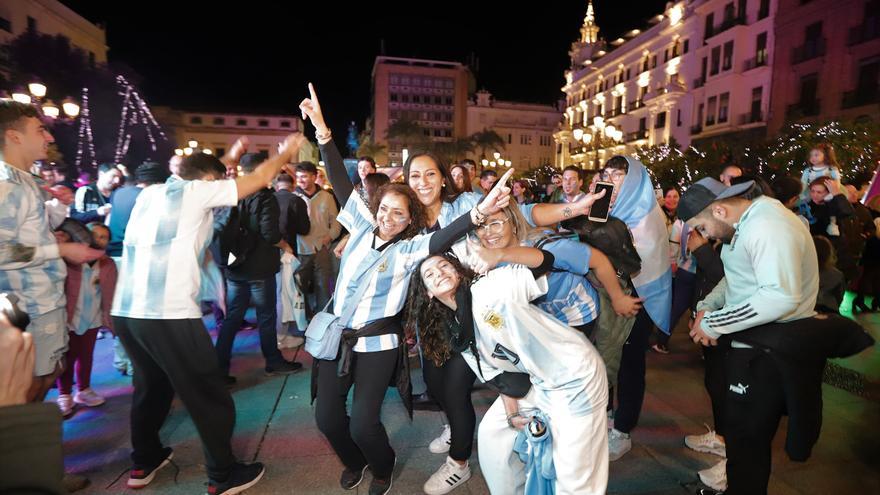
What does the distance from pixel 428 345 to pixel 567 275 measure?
0.93 m

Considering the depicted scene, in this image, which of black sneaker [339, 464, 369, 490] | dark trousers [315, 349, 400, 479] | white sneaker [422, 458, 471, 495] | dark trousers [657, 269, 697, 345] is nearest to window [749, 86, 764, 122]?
dark trousers [657, 269, 697, 345]

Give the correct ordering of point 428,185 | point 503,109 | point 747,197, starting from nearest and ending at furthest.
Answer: point 747,197, point 428,185, point 503,109

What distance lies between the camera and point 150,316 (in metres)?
2.57

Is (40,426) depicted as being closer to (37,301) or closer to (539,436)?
(539,436)

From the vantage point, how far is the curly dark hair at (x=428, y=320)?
281cm

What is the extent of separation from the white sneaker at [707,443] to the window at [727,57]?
112 ft

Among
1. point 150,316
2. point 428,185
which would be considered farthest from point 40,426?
point 428,185

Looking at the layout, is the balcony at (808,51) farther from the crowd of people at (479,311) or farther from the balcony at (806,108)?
the crowd of people at (479,311)

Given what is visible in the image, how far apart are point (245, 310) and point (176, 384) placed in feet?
6.67

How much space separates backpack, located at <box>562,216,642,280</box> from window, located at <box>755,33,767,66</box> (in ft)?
105

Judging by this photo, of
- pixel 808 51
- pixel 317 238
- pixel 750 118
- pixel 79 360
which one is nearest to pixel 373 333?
pixel 79 360

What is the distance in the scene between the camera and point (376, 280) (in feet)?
8.70

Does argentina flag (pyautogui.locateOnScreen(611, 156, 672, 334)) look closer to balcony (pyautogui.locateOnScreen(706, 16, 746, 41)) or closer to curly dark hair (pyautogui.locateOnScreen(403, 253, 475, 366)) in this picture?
curly dark hair (pyautogui.locateOnScreen(403, 253, 475, 366))

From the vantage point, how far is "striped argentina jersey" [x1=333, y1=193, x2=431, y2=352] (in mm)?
2639
